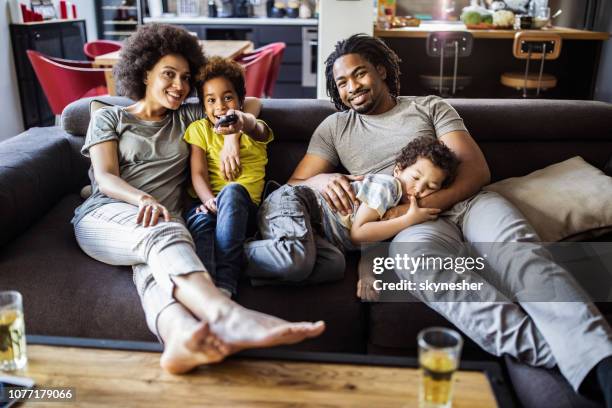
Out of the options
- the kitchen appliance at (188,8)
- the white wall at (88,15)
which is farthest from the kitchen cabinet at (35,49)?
the kitchen appliance at (188,8)

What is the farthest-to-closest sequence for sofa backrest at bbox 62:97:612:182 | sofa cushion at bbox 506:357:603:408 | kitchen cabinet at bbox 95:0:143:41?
1. kitchen cabinet at bbox 95:0:143:41
2. sofa backrest at bbox 62:97:612:182
3. sofa cushion at bbox 506:357:603:408

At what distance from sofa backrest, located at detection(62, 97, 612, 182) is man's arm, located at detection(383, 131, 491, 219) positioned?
0.97ft

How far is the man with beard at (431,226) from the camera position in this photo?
1342mm

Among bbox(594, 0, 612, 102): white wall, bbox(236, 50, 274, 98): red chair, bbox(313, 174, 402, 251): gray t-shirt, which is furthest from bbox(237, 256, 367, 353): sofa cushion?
bbox(594, 0, 612, 102): white wall

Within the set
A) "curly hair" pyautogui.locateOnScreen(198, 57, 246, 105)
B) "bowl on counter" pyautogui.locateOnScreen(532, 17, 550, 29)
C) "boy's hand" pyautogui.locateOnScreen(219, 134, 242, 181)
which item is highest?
"bowl on counter" pyautogui.locateOnScreen(532, 17, 550, 29)

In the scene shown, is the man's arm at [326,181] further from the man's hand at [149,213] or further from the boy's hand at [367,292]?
→ the man's hand at [149,213]

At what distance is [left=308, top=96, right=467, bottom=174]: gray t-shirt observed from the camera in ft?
6.57

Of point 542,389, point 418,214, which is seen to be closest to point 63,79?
point 418,214

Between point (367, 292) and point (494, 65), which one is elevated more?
point (494, 65)

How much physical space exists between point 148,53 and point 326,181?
0.73m

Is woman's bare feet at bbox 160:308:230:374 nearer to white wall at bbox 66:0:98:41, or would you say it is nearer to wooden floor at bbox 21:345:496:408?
wooden floor at bbox 21:345:496:408

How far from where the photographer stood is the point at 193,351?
3.75 feet

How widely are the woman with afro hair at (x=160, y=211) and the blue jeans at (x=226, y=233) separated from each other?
10 centimetres

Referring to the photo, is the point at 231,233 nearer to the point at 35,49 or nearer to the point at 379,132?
the point at 379,132
